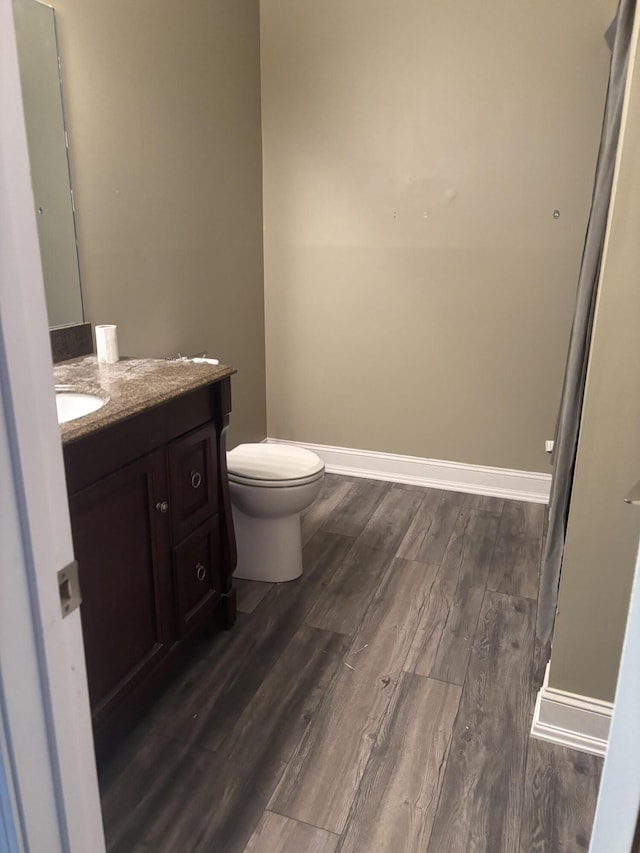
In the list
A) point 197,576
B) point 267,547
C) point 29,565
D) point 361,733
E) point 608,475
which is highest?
point 29,565

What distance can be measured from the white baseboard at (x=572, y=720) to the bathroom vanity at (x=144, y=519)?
1009 millimetres

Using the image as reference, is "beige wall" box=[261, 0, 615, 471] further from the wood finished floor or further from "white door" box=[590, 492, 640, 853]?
"white door" box=[590, 492, 640, 853]

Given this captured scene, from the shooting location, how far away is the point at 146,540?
1647mm

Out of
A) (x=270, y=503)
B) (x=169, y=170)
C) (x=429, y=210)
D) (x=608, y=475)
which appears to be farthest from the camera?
(x=429, y=210)

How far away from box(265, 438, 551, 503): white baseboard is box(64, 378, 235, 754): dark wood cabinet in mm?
1558

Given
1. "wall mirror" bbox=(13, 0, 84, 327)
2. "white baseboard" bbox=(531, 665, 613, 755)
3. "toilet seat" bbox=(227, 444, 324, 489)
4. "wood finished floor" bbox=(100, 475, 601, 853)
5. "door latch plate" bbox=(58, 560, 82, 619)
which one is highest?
"wall mirror" bbox=(13, 0, 84, 327)

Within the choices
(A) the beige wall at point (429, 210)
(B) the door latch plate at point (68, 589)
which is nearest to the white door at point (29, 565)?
(B) the door latch plate at point (68, 589)

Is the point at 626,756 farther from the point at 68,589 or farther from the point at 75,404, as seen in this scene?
the point at 75,404

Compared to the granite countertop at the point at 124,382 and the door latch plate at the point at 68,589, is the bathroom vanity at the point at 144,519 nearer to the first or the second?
the granite countertop at the point at 124,382

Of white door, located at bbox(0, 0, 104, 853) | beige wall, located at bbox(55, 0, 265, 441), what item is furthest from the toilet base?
white door, located at bbox(0, 0, 104, 853)

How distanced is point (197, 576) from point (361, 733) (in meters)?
0.64

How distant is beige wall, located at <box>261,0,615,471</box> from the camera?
2.80 metres

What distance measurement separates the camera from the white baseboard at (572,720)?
1683 millimetres

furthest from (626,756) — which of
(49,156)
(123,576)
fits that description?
(49,156)
